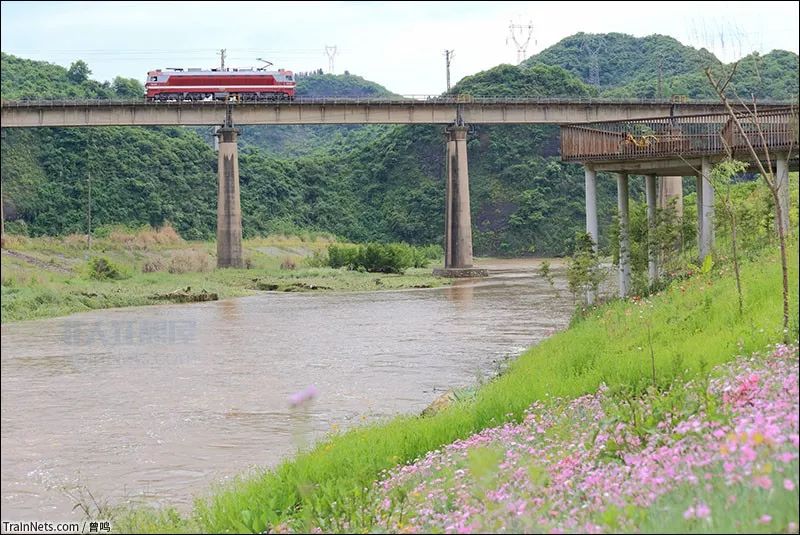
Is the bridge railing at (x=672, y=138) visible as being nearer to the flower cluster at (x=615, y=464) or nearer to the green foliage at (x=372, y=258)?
the flower cluster at (x=615, y=464)

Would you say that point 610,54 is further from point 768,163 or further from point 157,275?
point 768,163

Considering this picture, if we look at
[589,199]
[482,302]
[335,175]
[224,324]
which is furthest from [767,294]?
[335,175]

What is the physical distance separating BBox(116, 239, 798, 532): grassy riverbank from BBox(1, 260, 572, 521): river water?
1321 mm

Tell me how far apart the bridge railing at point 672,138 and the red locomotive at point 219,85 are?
1785 inches

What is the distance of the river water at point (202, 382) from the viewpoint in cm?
1428

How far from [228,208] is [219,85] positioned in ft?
27.2

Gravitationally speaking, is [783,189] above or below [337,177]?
below

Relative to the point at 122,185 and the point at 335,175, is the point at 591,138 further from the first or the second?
the point at 335,175

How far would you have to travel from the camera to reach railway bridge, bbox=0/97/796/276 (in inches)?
2682

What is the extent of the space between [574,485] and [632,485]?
906mm

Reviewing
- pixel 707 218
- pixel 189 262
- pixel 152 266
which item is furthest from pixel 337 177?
pixel 707 218

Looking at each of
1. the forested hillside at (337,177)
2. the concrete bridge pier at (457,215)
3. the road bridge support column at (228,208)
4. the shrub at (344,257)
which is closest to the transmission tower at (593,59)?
the forested hillside at (337,177)

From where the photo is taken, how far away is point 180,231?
96.1 m

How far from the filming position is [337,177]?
119 metres
